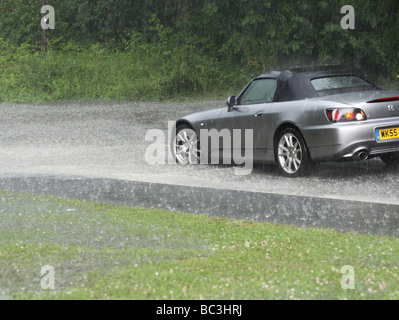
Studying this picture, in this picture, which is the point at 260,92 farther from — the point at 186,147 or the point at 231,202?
the point at 231,202

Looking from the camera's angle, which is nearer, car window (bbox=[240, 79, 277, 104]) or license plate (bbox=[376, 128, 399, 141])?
license plate (bbox=[376, 128, 399, 141])

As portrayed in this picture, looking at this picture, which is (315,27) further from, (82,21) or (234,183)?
(234,183)

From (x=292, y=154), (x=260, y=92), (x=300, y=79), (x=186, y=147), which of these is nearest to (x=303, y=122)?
(x=292, y=154)

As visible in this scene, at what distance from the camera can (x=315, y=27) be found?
26.4 m

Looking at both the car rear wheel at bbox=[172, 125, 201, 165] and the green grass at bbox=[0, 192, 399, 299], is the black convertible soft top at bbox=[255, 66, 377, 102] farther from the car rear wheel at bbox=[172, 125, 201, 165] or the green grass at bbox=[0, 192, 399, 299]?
the green grass at bbox=[0, 192, 399, 299]

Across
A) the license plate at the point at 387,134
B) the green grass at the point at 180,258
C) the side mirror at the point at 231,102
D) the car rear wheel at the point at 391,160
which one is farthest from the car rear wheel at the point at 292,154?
the green grass at the point at 180,258

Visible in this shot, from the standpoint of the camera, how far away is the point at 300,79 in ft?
36.2

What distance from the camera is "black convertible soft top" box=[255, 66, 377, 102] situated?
35.7 feet

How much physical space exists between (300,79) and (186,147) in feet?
8.52

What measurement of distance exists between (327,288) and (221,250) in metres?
1.43

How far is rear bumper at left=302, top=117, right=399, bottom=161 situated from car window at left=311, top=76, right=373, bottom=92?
2.99 ft

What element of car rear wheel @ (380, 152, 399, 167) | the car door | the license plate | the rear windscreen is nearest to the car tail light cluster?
the license plate
